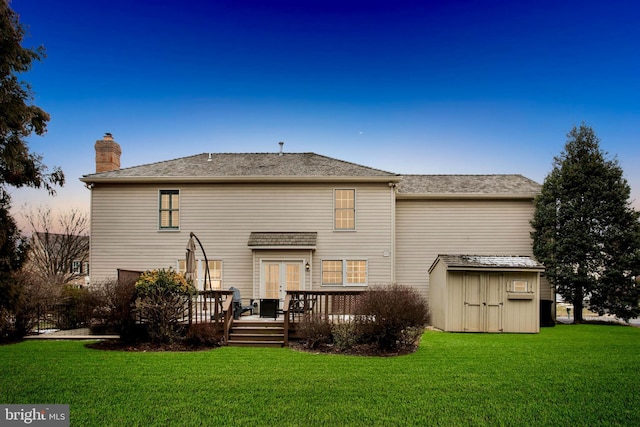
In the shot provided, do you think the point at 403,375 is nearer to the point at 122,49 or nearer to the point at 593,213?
the point at 593,213

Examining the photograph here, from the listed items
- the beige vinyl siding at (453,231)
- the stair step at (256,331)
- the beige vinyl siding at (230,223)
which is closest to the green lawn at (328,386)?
the stair step at (256,331)

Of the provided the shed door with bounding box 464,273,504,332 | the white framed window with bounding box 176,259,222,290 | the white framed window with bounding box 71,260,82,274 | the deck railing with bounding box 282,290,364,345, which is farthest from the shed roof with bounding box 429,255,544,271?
the white framed window with bounding box 71,260,82,274

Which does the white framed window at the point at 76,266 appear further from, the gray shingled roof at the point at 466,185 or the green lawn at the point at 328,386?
the gray shingled roof at the point at 466,185

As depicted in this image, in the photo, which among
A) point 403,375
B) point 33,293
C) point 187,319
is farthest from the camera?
point 33,293

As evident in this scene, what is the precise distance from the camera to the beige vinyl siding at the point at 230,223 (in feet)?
62.5

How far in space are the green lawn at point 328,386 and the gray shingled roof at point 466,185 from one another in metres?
9.07

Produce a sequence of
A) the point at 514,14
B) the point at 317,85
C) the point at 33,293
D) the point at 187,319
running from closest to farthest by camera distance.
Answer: the point at 187,319 < the point at 33,293 < the point at 514,14 < the point at 317,85

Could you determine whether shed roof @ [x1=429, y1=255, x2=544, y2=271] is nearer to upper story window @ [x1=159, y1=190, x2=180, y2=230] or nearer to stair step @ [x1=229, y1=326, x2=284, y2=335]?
stair step @ [x1=229, y1=326, x2=284, y2=335]

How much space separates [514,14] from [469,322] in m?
11.0

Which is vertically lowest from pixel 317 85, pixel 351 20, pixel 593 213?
pixel 593 213

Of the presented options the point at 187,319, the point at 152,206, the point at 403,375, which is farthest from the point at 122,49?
the point at 403,375

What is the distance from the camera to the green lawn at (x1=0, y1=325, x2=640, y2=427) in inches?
281

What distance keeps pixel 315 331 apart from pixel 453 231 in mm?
9842

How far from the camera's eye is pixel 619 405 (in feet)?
25.4
